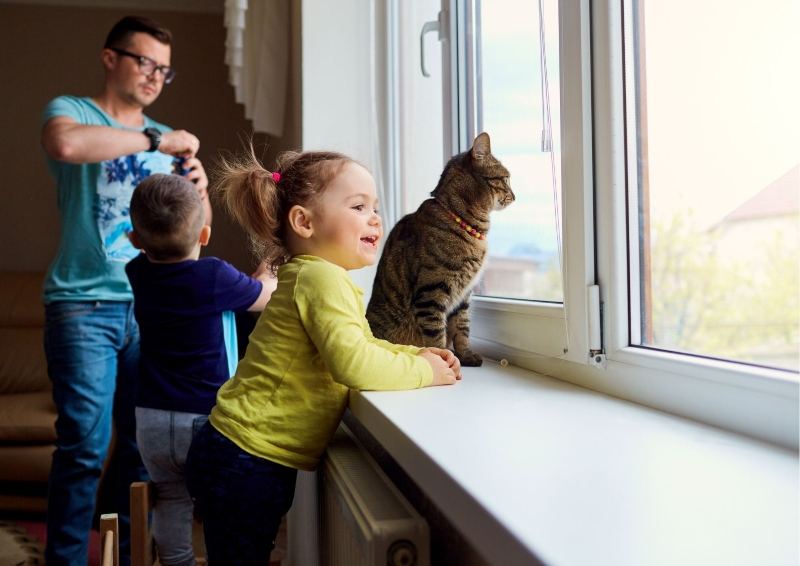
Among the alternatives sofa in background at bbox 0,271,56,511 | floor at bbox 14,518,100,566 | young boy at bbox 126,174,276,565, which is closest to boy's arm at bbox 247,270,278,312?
young boy at bbox 126,174,276,565

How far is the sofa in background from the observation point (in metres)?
2.73

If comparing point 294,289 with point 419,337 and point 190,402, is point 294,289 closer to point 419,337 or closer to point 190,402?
point 419,337

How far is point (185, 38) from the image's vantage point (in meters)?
4.04

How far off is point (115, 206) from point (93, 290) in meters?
0.23

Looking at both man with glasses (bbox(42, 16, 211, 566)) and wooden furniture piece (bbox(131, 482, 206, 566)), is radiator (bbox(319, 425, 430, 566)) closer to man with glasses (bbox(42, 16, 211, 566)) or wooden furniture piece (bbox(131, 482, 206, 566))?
wooden furniture piece (bbox(131, 482, 206, 566))

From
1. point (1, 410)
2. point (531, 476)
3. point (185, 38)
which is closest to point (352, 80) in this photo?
point (531, 476)

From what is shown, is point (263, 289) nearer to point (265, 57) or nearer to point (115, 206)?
point (115, 206)

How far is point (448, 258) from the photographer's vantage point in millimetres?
1231

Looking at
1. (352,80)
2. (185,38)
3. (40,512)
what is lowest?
(40,512)

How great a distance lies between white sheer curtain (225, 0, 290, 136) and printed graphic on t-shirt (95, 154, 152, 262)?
59 cm

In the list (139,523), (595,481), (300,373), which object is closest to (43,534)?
(139,523)

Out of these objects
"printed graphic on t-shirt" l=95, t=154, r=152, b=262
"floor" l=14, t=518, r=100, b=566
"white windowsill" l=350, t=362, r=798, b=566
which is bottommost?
"floor" l=14, t=518, r=100, b=566

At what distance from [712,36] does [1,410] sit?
3043 millimetres

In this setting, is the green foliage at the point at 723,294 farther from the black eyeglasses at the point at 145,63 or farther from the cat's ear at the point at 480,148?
the black eyeglasses at the point at 145,63
